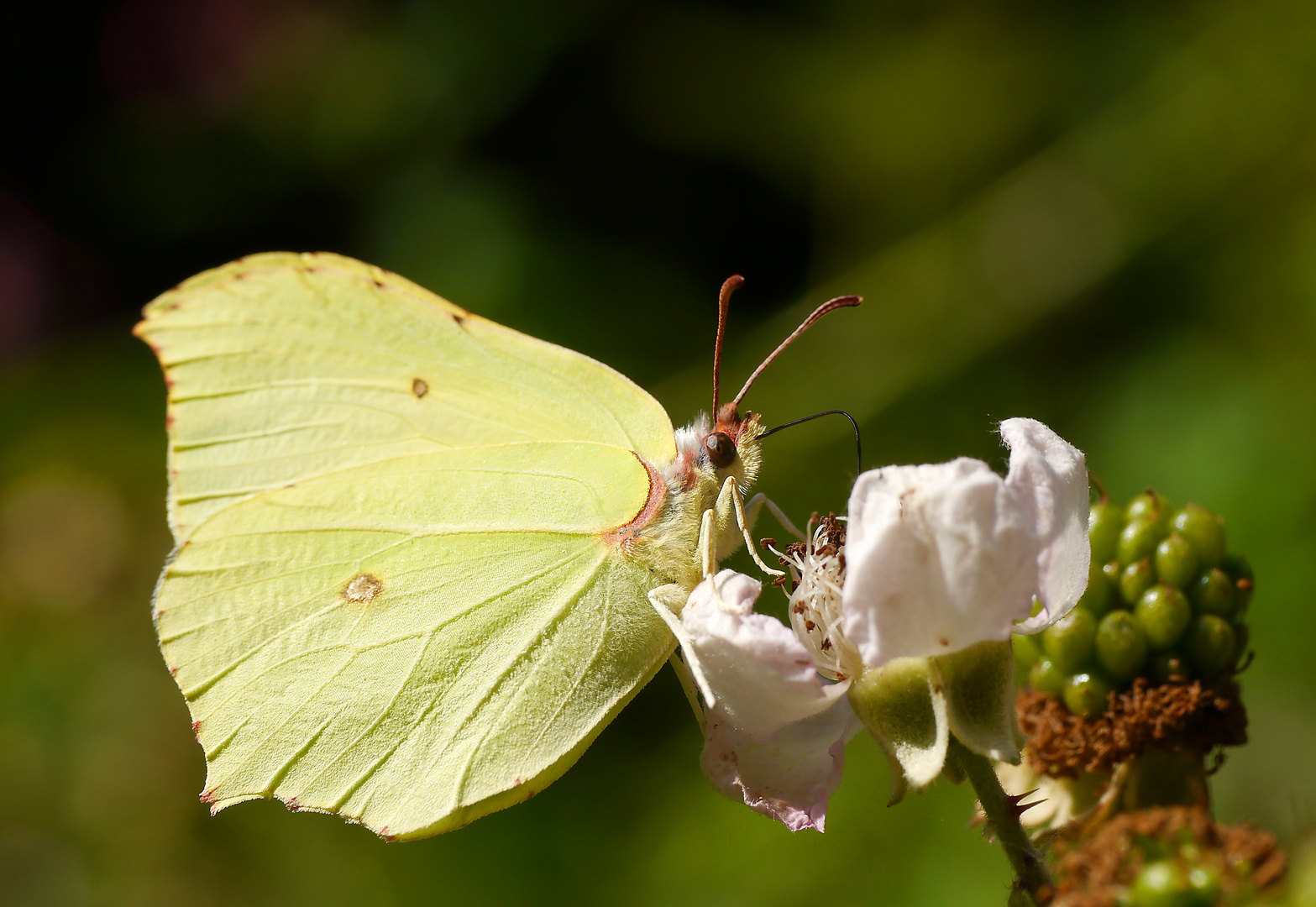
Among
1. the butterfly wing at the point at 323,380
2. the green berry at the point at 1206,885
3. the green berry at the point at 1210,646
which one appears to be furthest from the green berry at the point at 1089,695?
the butterfly wing at the point at 323,380

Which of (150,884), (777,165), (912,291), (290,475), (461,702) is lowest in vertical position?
(150,884)

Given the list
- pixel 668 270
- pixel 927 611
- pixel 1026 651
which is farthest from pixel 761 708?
pixel 668 270

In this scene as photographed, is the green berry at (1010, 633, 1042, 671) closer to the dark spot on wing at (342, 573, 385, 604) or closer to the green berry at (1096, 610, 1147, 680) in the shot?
the green berry at (1096, 610, 1147, 680)

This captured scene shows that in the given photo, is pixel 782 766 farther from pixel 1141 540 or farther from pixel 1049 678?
pixel 1141 540

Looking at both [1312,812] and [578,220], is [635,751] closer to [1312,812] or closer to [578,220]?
[578,220]

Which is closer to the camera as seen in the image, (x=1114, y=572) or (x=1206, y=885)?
(x=1206, y=885)

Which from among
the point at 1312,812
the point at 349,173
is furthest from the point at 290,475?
the point at 349,173
